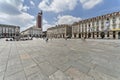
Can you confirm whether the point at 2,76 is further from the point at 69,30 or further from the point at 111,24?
the point at 69,30

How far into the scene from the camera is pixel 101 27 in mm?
53469

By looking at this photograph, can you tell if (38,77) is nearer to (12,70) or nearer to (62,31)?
(12,70)

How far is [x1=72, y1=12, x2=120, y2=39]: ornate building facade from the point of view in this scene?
4607cm

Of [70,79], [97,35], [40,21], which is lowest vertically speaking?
[70,79]

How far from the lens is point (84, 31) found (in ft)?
212

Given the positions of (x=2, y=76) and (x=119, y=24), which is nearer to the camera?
(x=2, y=76)

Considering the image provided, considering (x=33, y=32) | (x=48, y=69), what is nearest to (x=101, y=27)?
(x=48, y=69)

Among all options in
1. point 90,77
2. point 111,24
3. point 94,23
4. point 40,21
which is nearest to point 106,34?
point 111,24

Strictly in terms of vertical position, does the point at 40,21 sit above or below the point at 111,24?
above

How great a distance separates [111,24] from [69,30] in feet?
131

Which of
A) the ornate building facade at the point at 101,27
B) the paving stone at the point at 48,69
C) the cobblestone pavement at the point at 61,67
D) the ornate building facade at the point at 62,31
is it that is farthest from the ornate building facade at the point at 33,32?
the paving stone at the point at 48,69

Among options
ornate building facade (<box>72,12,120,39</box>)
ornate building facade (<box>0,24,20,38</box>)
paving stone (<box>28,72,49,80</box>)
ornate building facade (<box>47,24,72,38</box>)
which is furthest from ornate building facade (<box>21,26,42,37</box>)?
paving stone (<box>28,72,49,80</box>)

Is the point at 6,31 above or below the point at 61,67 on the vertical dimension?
above

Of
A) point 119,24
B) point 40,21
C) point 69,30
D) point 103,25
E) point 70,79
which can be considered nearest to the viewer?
point 70,79
